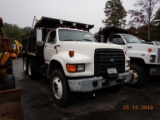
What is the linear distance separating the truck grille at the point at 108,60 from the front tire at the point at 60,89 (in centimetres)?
87

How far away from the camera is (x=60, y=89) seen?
412cm

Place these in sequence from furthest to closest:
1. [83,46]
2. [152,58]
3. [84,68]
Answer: [152,58], [83,46], [84,68]

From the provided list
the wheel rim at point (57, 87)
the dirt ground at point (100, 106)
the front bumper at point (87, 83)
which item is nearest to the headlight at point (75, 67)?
the front bumper at point (87, 83)

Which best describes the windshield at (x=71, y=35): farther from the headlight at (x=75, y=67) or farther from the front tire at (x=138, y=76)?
the front tire at (x=138, y=76)

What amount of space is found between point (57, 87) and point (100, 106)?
51.5 inches

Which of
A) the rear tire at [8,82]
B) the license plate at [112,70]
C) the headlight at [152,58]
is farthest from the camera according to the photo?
the headlight at [152,58]

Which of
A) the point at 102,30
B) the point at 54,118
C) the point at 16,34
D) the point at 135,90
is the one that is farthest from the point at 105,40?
the point at 16,34

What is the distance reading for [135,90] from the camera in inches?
227

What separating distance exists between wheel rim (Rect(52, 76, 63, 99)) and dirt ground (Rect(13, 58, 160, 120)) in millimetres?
329

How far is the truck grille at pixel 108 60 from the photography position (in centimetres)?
392

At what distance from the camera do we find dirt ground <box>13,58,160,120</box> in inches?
145

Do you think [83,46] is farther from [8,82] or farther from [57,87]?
[8,82]

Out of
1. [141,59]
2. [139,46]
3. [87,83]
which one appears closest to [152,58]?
[141,59]
